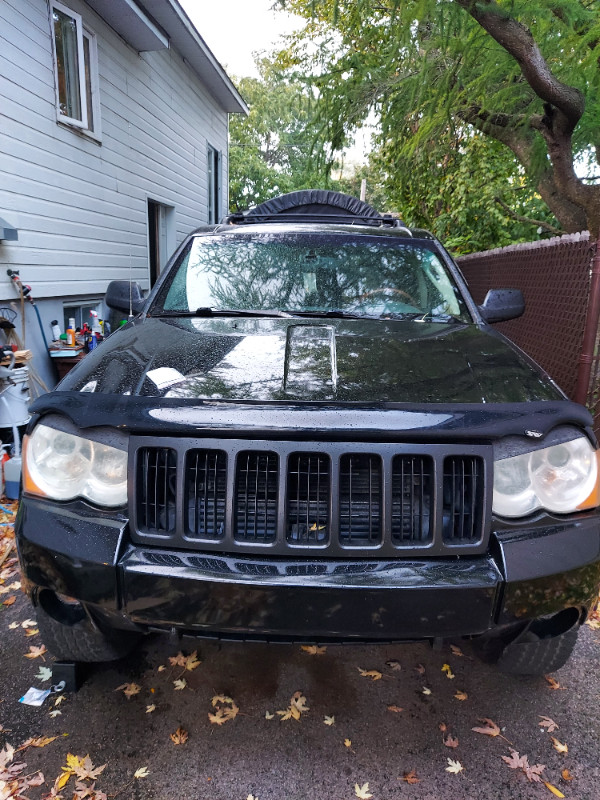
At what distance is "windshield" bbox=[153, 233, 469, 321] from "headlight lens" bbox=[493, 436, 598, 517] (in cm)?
119

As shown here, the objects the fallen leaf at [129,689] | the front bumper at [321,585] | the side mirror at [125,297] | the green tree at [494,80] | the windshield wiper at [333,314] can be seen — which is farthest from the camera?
the green tree at [494,80]

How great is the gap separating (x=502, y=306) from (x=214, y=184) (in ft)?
41.0

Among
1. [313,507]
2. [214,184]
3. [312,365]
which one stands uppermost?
[214,184]

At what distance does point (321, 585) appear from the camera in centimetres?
169

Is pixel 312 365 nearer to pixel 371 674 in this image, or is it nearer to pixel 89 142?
pixel 371 674

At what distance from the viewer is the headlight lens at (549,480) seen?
1.83 metres

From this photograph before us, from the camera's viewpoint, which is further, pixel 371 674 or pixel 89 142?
pixel 89 142

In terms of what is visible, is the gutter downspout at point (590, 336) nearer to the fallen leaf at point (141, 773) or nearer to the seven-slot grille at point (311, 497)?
the seven-slot grille at point (311, 497)

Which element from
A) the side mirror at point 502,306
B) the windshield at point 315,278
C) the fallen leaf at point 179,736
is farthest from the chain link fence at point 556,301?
the fallen leaf at point 179,736

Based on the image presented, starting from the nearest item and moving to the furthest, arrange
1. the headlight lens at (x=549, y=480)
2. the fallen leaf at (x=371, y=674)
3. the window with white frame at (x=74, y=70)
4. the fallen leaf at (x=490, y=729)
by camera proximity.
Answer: the headlight lens at (x=549, y=480), the fallen leaf at (x=490, y=729), the fallen leaf at (x=371, y=674), the window with white frame at (x=74, y=70)

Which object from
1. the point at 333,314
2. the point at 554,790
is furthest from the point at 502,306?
the point at 554,790

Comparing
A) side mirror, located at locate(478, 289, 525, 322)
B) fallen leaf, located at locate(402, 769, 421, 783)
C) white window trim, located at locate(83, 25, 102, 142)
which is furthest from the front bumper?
white window trim, located at locate(83, 25, 102, 142)

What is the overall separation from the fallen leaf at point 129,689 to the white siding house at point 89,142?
427 cm

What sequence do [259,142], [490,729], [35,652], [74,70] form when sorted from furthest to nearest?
1. [259,142]
2. [74,70]
3. [35,652]
4. [490,729]
